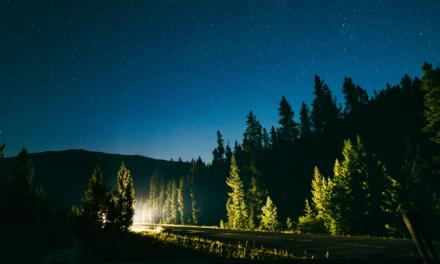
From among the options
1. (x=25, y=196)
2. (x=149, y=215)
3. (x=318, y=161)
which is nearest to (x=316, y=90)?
(x=318, y=161)

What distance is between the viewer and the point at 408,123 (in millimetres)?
47219

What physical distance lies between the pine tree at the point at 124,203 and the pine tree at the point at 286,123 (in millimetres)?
49604

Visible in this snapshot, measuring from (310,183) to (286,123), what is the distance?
950 inches

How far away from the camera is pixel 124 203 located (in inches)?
1300

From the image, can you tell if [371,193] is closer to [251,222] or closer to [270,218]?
[270,218]

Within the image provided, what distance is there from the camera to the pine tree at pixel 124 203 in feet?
105

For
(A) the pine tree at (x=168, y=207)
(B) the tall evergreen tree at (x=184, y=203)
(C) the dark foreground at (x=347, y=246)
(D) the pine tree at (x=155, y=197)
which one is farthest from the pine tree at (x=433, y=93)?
(D) the pine tree at (x=155, y=197)

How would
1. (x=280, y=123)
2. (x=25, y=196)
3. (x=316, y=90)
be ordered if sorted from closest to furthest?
(x=25, y=196)
(x=316, y=90)
(x=280, y=123)

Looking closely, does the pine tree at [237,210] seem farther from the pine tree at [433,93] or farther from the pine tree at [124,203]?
the pine tree at [433,93]

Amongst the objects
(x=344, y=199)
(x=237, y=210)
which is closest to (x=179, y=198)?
(x=237, y=210)

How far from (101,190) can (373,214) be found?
1432 inches

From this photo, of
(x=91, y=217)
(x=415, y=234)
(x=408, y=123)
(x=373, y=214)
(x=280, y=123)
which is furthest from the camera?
(x=280, y=123)

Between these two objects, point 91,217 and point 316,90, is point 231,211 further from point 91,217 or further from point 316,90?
point 316,90

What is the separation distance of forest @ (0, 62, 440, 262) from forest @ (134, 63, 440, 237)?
5.8 inches
